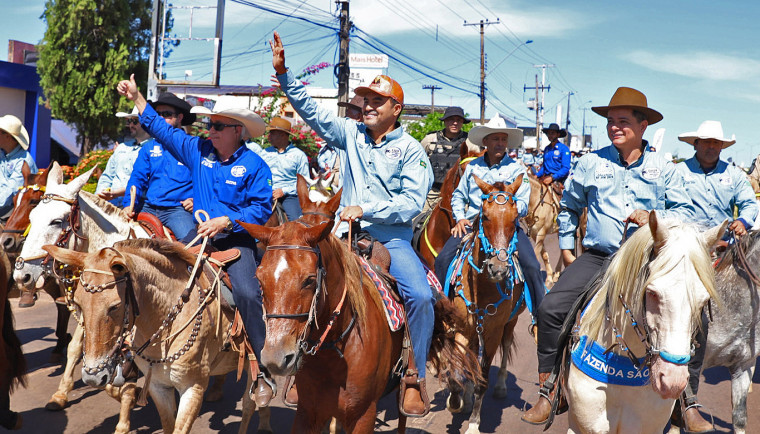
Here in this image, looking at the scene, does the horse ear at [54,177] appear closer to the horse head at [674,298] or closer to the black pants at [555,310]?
the black pants at [555,310]

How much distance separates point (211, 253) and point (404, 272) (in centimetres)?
168

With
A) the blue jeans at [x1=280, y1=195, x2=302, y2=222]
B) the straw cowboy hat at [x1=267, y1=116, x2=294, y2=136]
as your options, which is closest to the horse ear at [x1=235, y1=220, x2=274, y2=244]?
the blue jeans at [x1=280, y1=195, x2=302, y2=222]

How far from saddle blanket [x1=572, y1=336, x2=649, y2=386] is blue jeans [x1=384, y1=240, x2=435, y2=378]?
1.11m

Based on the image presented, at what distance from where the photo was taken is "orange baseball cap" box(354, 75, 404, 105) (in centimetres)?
463

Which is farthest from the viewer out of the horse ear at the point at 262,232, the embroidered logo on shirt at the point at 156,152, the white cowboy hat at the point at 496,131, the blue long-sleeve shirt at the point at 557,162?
the blue long-sleeve shirt at the point at 557,162

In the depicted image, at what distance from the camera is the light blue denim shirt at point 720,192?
289 inches

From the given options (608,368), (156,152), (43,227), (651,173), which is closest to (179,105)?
(156,152)

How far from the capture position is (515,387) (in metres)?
7.91

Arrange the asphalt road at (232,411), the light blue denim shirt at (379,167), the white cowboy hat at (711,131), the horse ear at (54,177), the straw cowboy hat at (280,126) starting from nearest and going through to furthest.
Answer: the light blue denim shirt at (379,167), the horse ear at (54,177), the asphalt road at (232,411), the white cowboy hat at (711,131), the straw cowboy hat at (280,126)

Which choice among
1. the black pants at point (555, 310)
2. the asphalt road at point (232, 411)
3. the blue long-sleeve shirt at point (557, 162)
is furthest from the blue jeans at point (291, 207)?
the blue long-sleeve shirt at point (557, 162)

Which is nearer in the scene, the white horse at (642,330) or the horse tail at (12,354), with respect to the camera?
the white horse at (642,330)

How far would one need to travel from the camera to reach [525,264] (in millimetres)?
6809

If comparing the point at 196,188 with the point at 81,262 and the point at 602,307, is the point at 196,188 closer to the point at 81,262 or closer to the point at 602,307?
the point at 81,262

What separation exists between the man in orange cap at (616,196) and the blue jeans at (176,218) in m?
3.32
